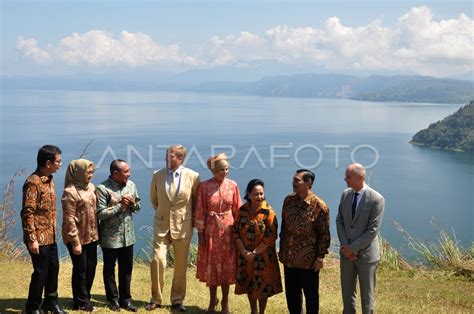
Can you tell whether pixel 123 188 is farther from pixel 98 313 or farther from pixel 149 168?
pixel 149 168

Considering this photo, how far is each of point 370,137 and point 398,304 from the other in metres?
67.8

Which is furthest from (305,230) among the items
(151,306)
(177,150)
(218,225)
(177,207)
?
(151,306)

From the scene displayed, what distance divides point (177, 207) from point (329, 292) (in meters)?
2.38

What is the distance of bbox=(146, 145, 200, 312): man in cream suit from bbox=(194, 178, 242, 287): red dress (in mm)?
161

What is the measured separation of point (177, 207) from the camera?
4465 millimetres

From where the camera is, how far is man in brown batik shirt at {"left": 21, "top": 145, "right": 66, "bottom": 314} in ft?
12.2

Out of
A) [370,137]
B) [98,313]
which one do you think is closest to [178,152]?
[98,313]

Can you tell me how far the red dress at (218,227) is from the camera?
432cm

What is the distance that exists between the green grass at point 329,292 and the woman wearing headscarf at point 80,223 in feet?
1.03

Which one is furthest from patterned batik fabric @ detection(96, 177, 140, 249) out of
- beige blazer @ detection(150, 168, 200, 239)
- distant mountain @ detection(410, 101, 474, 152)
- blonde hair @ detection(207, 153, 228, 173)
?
distant mountain @ detection(410, 101, 474, 152)

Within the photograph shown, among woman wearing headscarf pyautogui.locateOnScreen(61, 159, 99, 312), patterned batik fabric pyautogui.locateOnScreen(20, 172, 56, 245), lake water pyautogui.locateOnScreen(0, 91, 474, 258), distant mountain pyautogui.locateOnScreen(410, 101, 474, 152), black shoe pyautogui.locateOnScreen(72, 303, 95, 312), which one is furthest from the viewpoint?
distant mountain pyautogui.locateOnScreen(410, 101, 474, 152)

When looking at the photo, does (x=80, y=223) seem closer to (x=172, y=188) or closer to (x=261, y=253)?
(x=172, y=188)

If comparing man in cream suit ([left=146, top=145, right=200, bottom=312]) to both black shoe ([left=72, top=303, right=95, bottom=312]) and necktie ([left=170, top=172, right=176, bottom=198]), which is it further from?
black shoe ([left=72, top=303, right=95, bottom=312])

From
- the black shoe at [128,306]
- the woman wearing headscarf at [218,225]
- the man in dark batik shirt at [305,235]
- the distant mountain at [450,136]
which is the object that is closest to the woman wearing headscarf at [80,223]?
the black shoe at [128,306]
